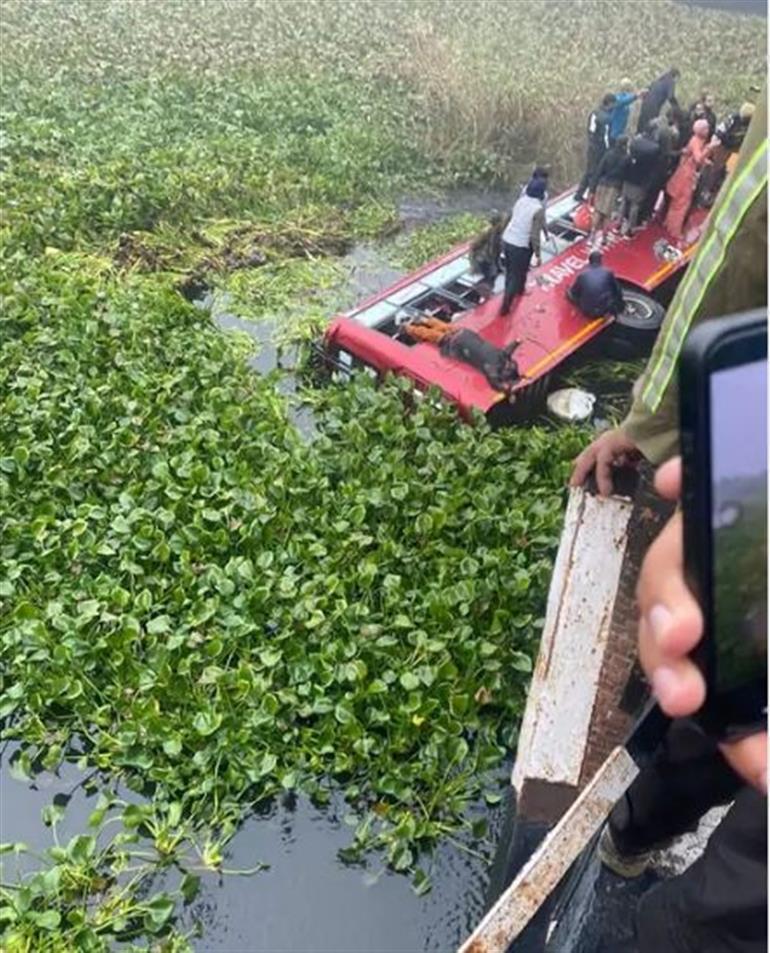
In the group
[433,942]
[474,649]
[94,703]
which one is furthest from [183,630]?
[433,942]

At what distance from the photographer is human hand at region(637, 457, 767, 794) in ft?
4.10

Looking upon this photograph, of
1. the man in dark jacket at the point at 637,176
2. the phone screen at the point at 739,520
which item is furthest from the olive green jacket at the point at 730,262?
the man in dark jacket at the point at 637,176

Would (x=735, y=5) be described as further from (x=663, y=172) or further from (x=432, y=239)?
(x=663, y=172)

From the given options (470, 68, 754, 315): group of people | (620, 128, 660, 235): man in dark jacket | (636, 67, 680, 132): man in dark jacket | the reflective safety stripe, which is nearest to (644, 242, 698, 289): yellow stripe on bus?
(470, 68, 754, 315): group of people

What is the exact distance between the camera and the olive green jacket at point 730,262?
1966 millimetres

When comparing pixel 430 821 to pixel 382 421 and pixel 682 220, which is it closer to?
pixel 382 421

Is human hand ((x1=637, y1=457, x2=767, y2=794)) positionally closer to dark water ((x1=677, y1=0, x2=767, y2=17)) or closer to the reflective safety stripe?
the reflective safety stripe

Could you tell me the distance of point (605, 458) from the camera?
3223mm

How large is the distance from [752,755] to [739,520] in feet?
1.27

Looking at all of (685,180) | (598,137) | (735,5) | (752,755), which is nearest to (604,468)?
(752,755)

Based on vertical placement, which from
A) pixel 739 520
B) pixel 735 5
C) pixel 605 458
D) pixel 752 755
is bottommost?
pixel 735 5

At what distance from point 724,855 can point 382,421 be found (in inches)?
184

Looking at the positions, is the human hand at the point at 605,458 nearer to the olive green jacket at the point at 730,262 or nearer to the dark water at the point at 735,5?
the olive green jacket at the point at 730,262

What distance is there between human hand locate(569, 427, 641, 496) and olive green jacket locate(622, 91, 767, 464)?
1.66 ft
